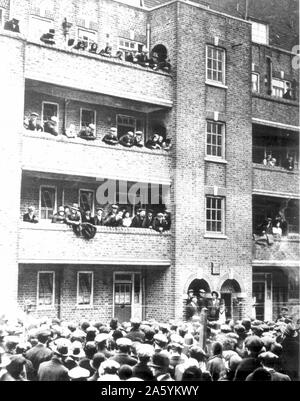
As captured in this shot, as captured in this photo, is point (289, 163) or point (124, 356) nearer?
point (124, 356)

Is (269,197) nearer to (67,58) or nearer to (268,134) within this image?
(268,134)

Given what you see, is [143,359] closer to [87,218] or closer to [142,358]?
[142,358]

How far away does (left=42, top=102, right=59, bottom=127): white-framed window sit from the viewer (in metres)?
22.3

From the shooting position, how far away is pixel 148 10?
1012 inches

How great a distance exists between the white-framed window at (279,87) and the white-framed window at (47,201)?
12923 millimetres

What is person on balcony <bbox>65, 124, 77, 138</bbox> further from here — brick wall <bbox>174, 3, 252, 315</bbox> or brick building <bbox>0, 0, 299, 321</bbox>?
brick wall <bbox>174, 3, 252, 315</bbox>

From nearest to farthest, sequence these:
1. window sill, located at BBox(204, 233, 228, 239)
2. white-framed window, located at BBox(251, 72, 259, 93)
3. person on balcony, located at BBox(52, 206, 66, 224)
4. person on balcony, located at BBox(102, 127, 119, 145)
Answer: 1. person on balcony, located at BBox(52, 206, 66, 224)
2. person on balcony, located at BBox(102, 127, 119, 145)
3. window sill, located at BBox(204, 233, 228, 239)
4. white-framed window, located at BBox(251, 72, 259, 93)

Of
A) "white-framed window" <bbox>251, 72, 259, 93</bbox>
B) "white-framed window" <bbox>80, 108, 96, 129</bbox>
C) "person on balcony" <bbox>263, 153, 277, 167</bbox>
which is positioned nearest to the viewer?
"white-framed window" <bbox>80, 108, 96, 129</bbox>

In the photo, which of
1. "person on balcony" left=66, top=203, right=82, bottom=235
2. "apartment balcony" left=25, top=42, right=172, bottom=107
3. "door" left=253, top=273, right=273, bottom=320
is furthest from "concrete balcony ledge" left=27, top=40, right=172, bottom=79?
"door" left=253, top=273, right=273, bottom=320

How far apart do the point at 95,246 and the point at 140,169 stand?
3387 mm

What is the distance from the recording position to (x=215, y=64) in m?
25.0

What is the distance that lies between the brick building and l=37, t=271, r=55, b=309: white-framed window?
49mm

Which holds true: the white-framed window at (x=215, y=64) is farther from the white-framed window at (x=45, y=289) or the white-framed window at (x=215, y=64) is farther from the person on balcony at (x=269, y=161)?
the white-framed window at (x=45, y=289)

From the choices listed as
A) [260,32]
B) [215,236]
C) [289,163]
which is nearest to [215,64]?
[260,32]
